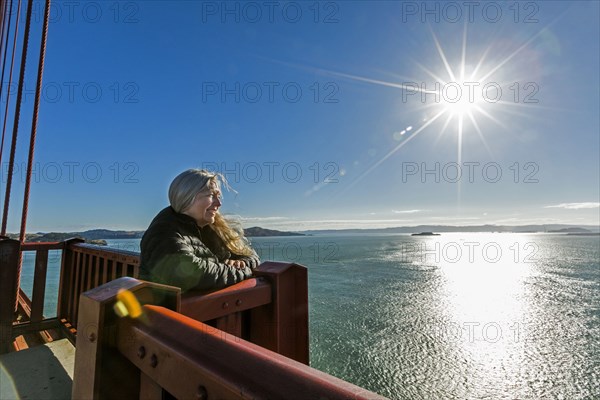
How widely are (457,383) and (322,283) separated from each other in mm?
15689

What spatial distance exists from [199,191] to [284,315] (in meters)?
0.78

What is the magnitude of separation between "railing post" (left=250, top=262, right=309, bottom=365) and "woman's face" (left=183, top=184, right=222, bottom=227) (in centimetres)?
44

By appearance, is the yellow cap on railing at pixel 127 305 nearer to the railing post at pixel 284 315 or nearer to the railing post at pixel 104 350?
the railing post at pixel 104 350

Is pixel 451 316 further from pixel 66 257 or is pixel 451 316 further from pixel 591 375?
pixel 66 257

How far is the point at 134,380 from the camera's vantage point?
835 mm

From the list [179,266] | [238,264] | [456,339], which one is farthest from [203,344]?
[456,339]

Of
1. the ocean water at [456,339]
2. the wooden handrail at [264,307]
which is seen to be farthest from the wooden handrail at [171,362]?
the ocean water at [456,339]

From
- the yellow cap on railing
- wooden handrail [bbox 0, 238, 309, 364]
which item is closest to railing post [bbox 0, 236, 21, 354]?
wooden handrail [bbox 0, 238, 309, 364]

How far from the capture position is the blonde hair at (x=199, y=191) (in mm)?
1564

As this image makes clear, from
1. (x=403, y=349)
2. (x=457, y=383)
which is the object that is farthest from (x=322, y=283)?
(x=457, y=383)

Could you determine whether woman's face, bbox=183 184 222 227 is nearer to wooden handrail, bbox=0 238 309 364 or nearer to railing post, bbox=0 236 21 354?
wooden handrail, bbox=0 238 309 364

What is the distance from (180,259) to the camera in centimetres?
123

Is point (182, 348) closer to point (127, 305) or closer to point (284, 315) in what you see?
point (127, 305)

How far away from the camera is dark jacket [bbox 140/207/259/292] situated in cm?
117
